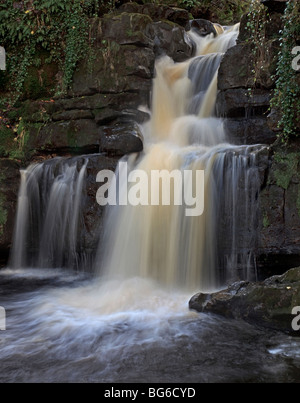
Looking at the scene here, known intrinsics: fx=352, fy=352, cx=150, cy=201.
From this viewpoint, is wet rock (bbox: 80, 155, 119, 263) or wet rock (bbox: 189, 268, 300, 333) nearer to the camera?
wet rock (bbox: 189, 268, 300, 333)

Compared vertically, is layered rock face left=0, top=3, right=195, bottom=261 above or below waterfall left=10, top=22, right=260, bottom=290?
above

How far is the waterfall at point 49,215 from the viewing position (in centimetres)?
725

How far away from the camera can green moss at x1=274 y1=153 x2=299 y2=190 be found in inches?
220

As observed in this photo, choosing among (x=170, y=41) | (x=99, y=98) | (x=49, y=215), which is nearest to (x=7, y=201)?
(x=49, y=215)

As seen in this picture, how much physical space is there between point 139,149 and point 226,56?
117 inches

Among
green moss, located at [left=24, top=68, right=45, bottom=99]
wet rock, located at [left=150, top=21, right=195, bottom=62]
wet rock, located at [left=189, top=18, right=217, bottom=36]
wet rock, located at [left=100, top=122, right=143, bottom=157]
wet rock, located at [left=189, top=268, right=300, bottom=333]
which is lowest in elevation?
wet rock, located at [left=189, top=268, right=300, bottom=333]

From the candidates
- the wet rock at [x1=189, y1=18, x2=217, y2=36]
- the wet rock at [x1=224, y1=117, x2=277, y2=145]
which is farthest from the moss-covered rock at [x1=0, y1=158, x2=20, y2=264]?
the wet rock at [x1=189, y1=18, x2=217, y2=36]

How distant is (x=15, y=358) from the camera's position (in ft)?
11.5

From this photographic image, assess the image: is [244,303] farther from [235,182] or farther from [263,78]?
[263,78]

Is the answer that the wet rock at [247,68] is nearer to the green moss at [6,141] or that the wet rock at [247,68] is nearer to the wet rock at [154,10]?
the wet rock at [154,10]

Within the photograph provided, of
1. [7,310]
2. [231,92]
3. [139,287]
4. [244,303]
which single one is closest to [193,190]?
[139,287]

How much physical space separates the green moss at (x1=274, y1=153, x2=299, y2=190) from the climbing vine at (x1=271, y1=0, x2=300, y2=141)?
0.33m

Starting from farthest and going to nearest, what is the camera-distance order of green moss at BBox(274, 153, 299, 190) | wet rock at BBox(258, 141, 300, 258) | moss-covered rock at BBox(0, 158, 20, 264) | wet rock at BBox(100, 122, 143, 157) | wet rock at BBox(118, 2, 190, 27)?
wet rock at BBox(118, 2, 190, 27), moss-covered rock at BBox(0, 158, 20, 264), wet rock at BBox(100, 122, 143, 157), green moss at BBox(274, 153, 299, 190), wet rock at BBox(258, 141, 300, 258)

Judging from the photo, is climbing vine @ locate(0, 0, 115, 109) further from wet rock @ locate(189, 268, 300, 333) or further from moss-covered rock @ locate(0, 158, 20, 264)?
wet rock @ locate(189, 268, 300, 333)
